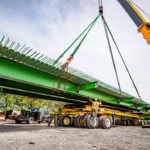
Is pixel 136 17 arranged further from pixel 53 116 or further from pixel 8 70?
pixel 53 116

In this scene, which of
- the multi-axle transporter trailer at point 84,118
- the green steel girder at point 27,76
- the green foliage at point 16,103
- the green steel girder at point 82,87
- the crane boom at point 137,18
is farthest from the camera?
the green foliage at point 16,103

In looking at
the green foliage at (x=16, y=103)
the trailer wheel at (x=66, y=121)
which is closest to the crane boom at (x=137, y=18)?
the trailer wheel at (x=66, y=121)

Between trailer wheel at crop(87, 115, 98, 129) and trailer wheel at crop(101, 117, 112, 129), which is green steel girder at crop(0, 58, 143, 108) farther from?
trailer wheel at crop(101, 117, 112, 129)

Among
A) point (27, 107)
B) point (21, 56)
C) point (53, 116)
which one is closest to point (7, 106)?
point (27, 107)

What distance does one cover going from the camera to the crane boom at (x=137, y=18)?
631 centimetres

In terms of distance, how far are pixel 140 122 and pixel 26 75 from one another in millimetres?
18947

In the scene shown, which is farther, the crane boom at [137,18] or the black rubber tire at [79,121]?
the black rubber tire at [79,121]

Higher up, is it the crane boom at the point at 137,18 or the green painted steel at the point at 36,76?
the crane boom at the point at 137,18

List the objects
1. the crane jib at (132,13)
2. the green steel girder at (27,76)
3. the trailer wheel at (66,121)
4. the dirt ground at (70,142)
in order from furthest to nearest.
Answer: the trailer wheel at (66,121), the crane jib at (132,13), the green steel girder at (27,76), the dirt ground at (70,142)

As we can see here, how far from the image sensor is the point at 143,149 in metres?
3.84

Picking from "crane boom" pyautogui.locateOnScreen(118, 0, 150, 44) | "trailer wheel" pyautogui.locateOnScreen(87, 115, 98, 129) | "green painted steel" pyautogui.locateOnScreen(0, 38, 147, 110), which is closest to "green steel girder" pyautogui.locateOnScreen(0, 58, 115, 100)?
"green painted steel" pyautogui.locateOnScreen(0, 38, 147, 110)

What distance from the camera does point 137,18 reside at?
7660mm

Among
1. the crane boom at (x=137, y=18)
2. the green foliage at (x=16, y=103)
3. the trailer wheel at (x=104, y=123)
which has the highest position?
the crane boom at (x=137, y=18)

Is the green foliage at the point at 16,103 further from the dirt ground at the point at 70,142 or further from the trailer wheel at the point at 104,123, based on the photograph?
the dirt ground at the point at 70,142
